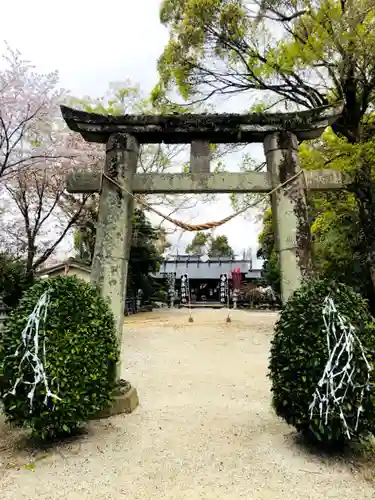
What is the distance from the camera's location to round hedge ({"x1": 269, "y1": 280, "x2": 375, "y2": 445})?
2965 millimetres

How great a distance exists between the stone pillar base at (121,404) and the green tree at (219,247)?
29508 mm

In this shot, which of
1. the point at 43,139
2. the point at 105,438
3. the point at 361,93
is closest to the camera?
the point at 105,438

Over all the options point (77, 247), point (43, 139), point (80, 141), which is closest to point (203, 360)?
point (43, 139)

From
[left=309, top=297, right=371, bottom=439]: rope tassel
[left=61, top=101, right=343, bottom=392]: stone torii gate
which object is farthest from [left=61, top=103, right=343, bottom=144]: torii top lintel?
[left=309, top=297, right=371, bottom=439]: rope tassel

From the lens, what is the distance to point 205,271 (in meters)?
30.6

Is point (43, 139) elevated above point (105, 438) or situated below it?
above

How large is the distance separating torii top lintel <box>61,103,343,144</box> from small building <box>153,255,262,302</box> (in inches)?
996

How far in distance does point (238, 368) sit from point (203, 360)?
111 cm

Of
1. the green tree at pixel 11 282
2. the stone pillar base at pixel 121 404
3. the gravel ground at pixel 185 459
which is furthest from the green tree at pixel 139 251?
the stone pillar base at pixel 121 404

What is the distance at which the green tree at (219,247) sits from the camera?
34406 millimetres

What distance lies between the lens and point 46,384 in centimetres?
297

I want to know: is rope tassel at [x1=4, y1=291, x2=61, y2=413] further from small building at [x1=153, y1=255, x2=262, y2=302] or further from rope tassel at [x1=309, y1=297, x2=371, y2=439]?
small building at [x1=153, y1=255, x2=262, y2=302]

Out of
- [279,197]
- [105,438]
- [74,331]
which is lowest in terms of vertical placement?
[105,438]

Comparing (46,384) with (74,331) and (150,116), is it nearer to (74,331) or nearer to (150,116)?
(74,331)
